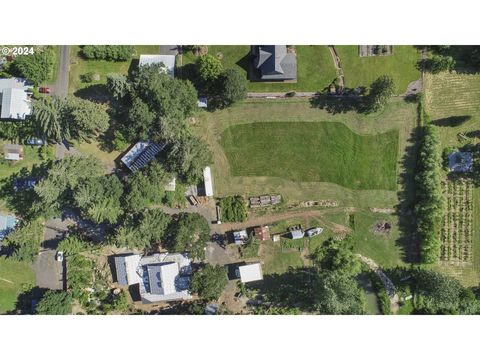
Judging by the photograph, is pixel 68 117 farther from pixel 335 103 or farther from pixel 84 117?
pixel 335 103

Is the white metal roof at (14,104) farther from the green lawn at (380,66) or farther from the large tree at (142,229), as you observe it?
the green lawn at (380,66)

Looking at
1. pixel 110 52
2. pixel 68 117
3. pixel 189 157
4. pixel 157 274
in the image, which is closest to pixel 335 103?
pixel 189 157

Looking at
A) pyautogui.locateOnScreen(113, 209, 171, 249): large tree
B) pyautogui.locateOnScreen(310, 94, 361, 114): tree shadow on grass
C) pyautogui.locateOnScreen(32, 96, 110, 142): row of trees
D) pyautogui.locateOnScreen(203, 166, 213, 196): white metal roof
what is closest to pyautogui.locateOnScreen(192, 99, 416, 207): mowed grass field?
pyautogui.locateOnScreen(310, 94, 361, 114): tree shadow on grass

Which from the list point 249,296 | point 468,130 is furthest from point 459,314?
point 249,296

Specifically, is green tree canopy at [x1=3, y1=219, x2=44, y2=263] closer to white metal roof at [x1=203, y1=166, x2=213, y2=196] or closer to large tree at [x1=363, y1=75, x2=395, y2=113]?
white metal roof at [x1=203, y1=166, x2=213, y2=196]

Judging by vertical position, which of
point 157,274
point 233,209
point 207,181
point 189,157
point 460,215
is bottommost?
point 157,274
